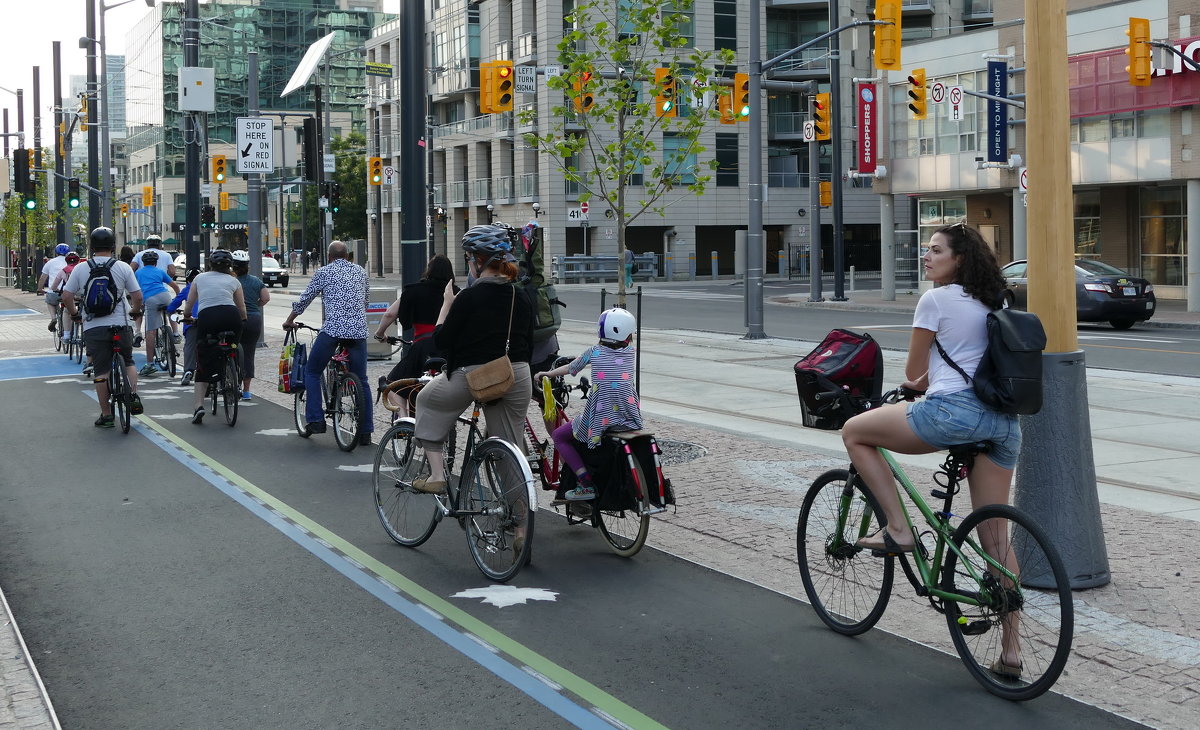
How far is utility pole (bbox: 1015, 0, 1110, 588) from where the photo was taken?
6.45m

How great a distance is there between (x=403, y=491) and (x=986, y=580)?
3.78m

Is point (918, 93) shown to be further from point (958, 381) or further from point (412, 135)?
point (958, 381)

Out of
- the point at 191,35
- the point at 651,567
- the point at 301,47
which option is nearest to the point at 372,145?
the point at 301,47

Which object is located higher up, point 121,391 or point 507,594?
point 121,391

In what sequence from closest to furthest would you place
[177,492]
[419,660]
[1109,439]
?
1. [419,660]
2. [177,492]
3. [1109,439]

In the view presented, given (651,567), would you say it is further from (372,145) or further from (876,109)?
(372,145)

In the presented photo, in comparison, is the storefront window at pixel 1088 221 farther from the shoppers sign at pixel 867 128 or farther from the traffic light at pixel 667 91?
the traffic light at pixel 667 91

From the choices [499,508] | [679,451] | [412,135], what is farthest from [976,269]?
[412,135]

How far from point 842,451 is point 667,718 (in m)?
6.42

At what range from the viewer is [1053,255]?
651 cm

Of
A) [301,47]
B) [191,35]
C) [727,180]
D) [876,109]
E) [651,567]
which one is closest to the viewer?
[651,567]

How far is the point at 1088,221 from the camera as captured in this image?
130 feet

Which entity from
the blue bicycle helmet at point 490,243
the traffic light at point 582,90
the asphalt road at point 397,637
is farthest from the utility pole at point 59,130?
the blue bicycle helmet at point 490,243

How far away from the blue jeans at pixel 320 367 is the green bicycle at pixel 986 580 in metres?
6.84
